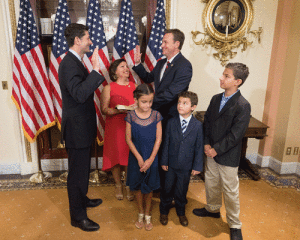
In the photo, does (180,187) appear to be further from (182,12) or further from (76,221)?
(182,12)

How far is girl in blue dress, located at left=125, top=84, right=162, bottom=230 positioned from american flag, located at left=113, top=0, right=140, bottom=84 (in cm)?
125

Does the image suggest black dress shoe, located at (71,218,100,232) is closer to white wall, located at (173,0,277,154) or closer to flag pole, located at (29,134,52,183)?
flag pole, located at (29,134,52,183)

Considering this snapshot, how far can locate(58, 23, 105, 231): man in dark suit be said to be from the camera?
2008mm

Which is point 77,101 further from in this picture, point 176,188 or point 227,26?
point 227,26

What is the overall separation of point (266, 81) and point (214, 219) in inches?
91.9

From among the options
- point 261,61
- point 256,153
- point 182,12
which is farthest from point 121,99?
point 256,153

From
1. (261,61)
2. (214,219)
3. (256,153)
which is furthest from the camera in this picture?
(256,153)

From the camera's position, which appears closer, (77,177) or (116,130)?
(77,177)

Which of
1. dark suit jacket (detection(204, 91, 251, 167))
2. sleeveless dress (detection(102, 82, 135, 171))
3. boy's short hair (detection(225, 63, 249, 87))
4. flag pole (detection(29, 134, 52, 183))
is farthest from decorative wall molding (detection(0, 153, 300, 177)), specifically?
boy's short hair (detection(225, 63, 249, 87))

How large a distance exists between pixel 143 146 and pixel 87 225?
0.99 meters

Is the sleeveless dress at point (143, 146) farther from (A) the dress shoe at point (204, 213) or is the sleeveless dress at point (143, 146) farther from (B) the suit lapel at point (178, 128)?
(A) the dress shoe at point (204, 213)

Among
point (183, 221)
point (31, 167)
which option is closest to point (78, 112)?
point (183, 221)

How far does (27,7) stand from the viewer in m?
2.96

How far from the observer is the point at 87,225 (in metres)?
2.39
